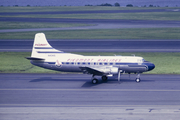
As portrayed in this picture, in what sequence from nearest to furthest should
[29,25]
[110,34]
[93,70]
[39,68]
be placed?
1. [93,70]
2. [39,68]
3. [110,34]
4. [29,25]

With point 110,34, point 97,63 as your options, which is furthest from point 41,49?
point 110,34

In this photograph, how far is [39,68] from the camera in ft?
138

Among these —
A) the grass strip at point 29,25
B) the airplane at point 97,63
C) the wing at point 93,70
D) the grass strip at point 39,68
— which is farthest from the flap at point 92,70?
the grass strip at point 29,25

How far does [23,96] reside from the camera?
26.7m

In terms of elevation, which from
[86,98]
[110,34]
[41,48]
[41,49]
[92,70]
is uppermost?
[110,34]

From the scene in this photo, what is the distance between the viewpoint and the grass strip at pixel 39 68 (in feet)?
131

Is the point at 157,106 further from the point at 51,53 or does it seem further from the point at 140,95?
the point at 51,53

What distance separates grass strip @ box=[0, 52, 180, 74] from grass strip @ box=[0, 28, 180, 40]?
19.8 m

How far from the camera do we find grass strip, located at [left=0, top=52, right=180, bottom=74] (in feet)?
131

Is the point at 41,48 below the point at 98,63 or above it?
above

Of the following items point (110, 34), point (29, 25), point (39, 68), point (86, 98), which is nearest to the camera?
point (86, 98)

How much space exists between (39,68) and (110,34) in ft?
128

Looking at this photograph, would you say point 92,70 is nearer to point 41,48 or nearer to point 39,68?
point 41,48

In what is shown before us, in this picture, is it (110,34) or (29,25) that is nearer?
(110,34)
